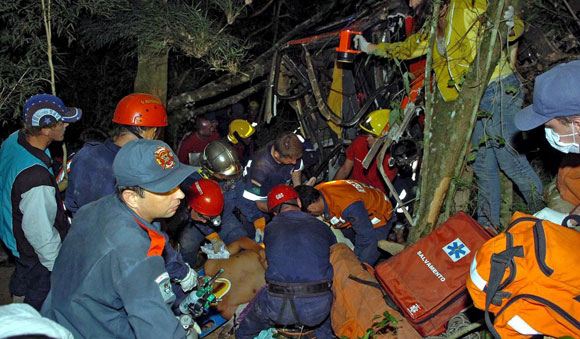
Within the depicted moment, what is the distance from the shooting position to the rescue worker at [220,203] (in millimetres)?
5124

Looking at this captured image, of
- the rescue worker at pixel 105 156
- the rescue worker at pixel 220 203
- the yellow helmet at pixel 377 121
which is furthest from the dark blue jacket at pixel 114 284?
the yellow helmet at pixel 377 121

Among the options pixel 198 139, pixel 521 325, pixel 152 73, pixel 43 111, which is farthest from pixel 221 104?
pixel 521 325

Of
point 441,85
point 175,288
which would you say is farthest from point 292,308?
point 441,85

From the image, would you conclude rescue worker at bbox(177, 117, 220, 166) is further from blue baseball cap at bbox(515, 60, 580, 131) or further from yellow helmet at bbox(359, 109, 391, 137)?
blue baseball cap at bbox(515, 60, 580, 131)

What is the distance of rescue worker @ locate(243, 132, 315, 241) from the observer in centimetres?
566

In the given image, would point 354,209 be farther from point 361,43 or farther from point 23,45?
point 23,45

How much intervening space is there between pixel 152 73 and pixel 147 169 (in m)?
3.51

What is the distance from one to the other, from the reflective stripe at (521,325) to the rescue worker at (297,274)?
Answer: 1979 mm

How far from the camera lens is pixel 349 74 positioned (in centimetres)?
572

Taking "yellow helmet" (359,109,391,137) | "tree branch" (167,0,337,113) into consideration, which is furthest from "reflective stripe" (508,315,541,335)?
"tree branch" (167,0,337,113)

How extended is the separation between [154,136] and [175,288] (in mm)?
1215

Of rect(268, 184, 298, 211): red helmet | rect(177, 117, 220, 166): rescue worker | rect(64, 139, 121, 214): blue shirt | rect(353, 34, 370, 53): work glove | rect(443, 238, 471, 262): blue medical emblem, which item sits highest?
rect(353, 34, 370, 53): work glove

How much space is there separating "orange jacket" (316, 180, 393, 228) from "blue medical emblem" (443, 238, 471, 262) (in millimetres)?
1602

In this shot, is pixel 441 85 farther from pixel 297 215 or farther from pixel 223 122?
pixel 223 122
